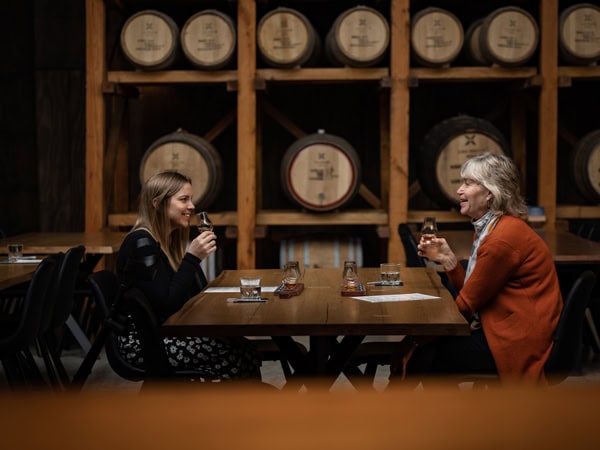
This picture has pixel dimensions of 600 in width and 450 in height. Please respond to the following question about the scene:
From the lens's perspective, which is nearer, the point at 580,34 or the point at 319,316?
the point at 319,316

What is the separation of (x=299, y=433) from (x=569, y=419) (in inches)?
6.2

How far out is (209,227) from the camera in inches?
148

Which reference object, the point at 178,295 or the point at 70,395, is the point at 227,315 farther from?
the point at 70,395

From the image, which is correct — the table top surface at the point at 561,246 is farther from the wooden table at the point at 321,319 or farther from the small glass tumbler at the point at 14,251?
the small glass tumbler at the point at 14,251

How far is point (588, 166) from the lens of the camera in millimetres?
7066

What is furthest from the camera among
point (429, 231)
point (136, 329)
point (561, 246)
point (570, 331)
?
point (561, 246)

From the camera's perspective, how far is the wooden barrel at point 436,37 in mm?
Answer: 6832

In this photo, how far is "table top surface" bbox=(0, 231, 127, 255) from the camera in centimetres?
558

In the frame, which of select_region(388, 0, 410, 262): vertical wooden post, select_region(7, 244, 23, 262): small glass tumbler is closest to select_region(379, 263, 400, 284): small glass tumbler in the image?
select_region(7, 244, 23, 262): small glass tumbler

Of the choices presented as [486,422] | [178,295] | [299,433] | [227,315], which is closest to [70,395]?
[299,433]

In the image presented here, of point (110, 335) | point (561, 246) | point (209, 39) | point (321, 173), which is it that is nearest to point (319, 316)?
point (110, 335)

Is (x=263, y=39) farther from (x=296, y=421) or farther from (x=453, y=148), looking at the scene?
(x=296, y=421)

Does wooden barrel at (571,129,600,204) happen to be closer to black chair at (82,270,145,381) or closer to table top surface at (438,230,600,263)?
table top surface at (438,230,600,263)

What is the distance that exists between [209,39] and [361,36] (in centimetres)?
124
